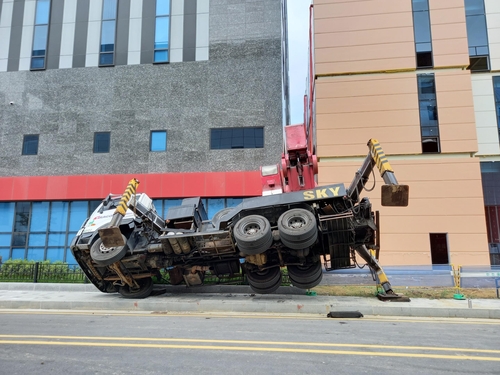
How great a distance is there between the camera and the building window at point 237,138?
21.2 meters

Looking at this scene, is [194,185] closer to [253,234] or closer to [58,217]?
[58,217]

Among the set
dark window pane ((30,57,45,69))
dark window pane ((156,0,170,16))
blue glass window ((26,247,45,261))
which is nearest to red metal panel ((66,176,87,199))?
blue glass window ((26,247,45,261))

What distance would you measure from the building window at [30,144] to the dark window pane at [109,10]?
9.21m

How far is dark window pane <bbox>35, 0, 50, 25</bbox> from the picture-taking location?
24.4 m

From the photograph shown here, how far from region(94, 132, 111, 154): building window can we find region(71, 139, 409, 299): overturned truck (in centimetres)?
1190

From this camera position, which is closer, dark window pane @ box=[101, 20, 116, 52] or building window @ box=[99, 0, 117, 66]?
building window @ box=[99, 0, 117, 66]

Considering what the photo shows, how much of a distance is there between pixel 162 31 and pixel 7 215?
49.1 ft

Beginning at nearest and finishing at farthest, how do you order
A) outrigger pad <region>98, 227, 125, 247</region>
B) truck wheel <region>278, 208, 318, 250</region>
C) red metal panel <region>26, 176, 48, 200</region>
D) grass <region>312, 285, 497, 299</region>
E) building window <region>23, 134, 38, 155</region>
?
truck wheel <region>278, 208, 318, 250</region>, outrigger pad <region>98, 227, 125, 247</region>, grass <region>312, 285, 497, 299</region>, red metal panel <region>26, 176, 48, 200</region>, building window <region>23, 134, 38, 155</region>

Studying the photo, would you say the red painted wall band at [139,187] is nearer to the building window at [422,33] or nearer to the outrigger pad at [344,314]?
the building window at [422,33]

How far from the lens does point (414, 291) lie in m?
11.6

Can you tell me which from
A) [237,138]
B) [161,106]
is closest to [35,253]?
[161,106]

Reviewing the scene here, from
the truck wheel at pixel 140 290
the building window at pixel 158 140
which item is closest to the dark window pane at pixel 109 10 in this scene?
the building window at pixel 158 140

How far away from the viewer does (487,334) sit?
6652mm

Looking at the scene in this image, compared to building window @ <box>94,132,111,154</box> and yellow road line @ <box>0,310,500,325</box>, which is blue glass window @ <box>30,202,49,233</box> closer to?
building window @ <box>94,132,111,154</box>
